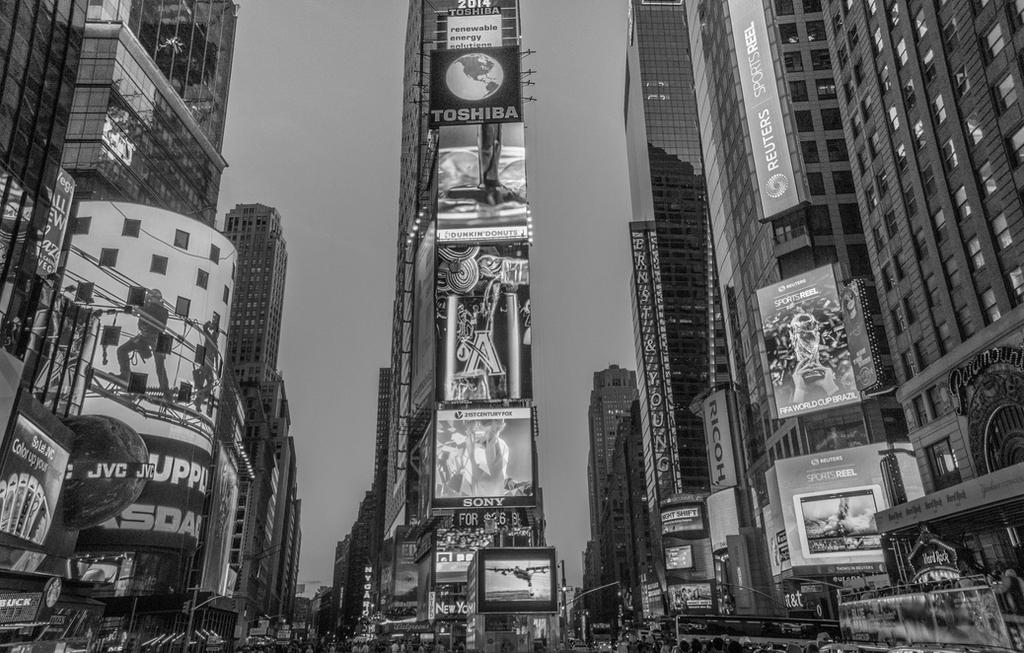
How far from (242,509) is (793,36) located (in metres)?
73.5

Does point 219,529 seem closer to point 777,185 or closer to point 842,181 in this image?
point 777,185

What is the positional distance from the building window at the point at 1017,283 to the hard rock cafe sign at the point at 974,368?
8.95 feet

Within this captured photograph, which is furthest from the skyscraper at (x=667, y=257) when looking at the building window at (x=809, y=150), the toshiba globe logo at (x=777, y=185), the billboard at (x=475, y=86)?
the billboard at (x=475, y=86)

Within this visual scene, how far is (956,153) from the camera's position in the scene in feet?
131

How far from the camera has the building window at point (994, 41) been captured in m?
36.5

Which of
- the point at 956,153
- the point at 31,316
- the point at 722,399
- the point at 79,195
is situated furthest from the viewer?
the point at 722,399

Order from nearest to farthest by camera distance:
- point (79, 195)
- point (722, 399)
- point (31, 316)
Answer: point (31, 316), point (79, 195), point (722, 399)

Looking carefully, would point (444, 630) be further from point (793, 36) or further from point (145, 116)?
point (793, 36)

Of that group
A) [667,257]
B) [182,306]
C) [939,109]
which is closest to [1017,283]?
[939,109]

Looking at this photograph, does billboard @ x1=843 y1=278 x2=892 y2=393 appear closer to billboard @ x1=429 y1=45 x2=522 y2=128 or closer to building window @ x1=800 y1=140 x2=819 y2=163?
building window @ x1=800 y1=140 x2=819 y2=163

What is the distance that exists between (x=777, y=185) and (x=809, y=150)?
6.53 m

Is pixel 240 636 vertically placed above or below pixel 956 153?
below

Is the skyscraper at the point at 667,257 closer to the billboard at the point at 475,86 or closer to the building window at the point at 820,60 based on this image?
the building window at the point at 820,60

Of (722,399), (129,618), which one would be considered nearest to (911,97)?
(722,399)
